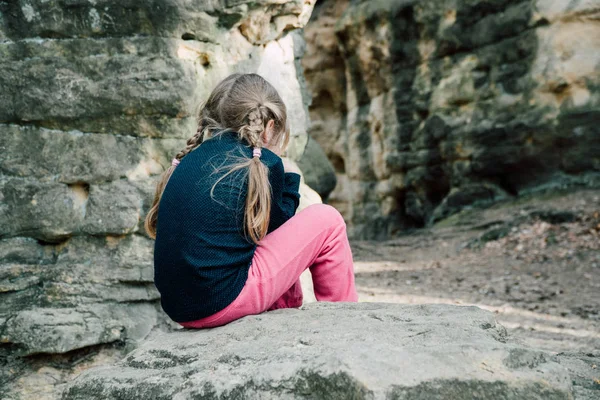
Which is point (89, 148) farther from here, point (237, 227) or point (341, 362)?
point (341, 362)

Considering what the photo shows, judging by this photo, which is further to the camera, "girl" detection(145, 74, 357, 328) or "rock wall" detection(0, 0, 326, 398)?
"rock wall" detection(0, 0, 326, 398)

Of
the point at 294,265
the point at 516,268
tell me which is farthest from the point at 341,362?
the point at 516,268

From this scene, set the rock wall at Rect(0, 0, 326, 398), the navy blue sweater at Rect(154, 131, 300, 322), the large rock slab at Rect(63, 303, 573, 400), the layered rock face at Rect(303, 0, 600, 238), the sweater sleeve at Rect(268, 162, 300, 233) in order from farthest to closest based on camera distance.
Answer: the layered rock face at Rect(303, 0, 600, 238)
the rock wall at Rect(0, 0, 326, 398)
the sweater sleeve at Rect(268, 162, 300, 233)
the navy blue sweater at Rect(154, 131, 300, 322)
the large rock slab at Rect(63, 303, 573, 400)

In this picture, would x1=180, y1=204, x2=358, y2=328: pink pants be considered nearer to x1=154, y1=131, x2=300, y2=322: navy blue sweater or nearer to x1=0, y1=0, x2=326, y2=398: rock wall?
x1=154, y1=131, x2=300, y2=322: navy blue sweater

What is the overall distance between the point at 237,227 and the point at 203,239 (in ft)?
0.49

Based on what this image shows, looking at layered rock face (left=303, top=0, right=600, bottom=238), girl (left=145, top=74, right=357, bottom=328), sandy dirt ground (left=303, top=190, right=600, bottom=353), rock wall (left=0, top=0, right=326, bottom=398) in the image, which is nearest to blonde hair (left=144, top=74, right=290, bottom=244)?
girl (left=145, top=74, right=357, bottom=328)

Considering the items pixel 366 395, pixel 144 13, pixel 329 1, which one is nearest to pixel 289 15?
pixel 144 13

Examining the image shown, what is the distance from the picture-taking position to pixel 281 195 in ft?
8.73

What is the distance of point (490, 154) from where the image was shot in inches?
415

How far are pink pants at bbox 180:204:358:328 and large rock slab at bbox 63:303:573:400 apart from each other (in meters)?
0.08

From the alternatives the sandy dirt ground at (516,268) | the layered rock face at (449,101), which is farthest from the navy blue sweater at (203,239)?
the layered rock face at (449,101)

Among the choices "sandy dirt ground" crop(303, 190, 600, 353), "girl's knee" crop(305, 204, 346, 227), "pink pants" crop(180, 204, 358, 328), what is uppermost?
"girl's knee" crop(305, 204, 346, 227)

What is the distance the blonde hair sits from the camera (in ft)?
8.24

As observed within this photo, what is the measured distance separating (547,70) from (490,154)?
1.67 meters
